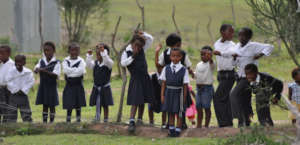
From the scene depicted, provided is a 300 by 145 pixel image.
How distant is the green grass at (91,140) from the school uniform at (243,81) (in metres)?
0.82

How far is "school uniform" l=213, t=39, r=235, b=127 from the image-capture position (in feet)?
27.2

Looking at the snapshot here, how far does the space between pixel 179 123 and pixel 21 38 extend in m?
16.1

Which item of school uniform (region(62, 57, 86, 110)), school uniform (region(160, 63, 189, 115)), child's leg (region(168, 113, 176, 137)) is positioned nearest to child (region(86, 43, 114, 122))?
school uniform (region(62, 57, 86, 110))

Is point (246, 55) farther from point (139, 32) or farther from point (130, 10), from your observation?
point (130, 10)

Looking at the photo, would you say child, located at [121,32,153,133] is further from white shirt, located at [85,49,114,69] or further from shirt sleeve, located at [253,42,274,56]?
shirt sleeve, located at [253,42,274,56]

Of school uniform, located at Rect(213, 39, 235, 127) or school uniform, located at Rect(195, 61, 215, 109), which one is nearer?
school uniform, located at Rect(213, 39, 235, 127)

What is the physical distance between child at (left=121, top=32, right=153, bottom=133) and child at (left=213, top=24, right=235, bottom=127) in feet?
3.56

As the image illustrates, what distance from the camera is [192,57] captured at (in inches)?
886

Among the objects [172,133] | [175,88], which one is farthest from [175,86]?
[172,133]

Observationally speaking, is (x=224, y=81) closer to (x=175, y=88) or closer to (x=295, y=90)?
(x=175, y=88)

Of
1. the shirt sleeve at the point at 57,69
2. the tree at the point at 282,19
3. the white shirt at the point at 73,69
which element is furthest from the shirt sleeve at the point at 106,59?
the tree at the point at 282,19

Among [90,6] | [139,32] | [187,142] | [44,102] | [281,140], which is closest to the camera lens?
[281,140]

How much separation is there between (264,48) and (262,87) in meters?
0.56

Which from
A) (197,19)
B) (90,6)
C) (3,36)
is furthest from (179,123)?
(197,19)
